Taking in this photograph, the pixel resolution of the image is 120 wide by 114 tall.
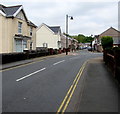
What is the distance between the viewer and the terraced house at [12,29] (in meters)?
25.6

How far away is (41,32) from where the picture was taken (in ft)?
174

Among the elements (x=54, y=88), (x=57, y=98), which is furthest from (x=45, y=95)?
(x=54, y=88)

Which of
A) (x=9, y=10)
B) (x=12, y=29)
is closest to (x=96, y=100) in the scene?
(x=12, y=29)

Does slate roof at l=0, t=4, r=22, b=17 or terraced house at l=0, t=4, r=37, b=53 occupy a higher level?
slate roof at l=0, t=4, r=22, b=17

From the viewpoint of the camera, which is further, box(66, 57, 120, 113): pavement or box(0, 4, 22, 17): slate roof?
box(0, 4, 22, 17): slate roof

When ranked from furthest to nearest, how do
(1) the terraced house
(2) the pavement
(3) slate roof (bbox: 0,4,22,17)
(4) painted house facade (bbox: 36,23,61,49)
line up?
(4) painted house facade (bbox: 36,23,61,49), (3) slate roof (bbox: 0,4,22,17), (1) the terraced house, (2) the pavement

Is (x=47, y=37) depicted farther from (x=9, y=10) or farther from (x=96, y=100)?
(x=96, y=100)

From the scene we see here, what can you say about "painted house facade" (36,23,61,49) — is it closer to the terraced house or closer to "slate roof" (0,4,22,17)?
the terraced house

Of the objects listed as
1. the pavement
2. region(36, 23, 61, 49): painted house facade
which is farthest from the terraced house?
region(36, 23, 61, 49): painted house facade

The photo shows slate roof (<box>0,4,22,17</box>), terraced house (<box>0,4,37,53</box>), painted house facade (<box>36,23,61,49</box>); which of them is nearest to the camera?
terraced house (<box>0,4,37,53</box>)

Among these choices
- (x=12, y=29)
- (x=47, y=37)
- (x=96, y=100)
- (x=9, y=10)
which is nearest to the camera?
(x=96, y=100)

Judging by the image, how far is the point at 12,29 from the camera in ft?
85.1

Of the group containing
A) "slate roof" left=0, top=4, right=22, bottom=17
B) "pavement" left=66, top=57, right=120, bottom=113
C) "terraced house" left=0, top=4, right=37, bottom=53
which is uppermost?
"slate roof" left=0, top=4, right=22, bottom=17

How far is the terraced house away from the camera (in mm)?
25578
